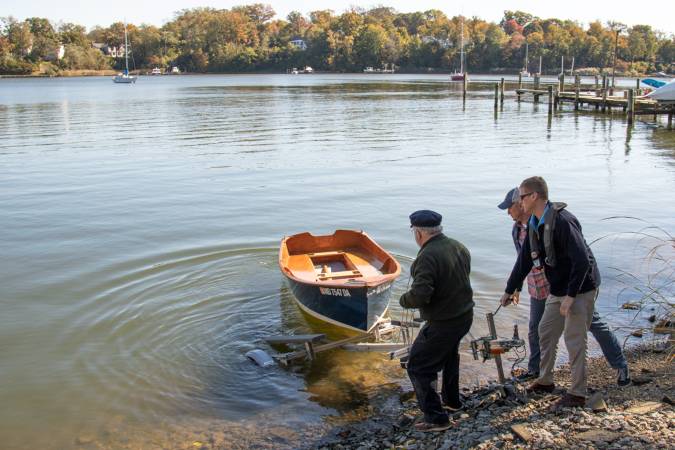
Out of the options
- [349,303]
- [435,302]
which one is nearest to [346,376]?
[349,303]

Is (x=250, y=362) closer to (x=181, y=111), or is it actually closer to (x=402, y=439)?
(x=402, y=439)

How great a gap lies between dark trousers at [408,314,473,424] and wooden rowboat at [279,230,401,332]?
2.73 meters

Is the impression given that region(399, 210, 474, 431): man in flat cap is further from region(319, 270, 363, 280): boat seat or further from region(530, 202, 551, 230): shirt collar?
region(319, 270, 363, 280): boat seat

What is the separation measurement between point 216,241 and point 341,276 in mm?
5929

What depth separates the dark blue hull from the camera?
9.15 metres

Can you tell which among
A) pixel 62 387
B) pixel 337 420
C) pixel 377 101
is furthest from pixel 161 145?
pixel 377 101

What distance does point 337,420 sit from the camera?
7648mm

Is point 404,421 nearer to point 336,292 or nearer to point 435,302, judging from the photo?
point 435,302

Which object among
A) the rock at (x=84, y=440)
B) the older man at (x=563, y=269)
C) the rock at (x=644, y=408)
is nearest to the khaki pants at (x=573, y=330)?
the older man at (x=563, y=269)

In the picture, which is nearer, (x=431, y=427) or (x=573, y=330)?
(x=573, y=330)

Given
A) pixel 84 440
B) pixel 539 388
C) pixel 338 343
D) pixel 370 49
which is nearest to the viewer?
pixel 539 388

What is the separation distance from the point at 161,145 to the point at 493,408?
28691 millimetres

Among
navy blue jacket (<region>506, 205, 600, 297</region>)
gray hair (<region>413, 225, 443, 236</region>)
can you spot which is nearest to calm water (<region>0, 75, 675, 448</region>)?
navy blue jacket (<region>506, 205, 600, 297</region>)

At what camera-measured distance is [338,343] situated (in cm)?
876
